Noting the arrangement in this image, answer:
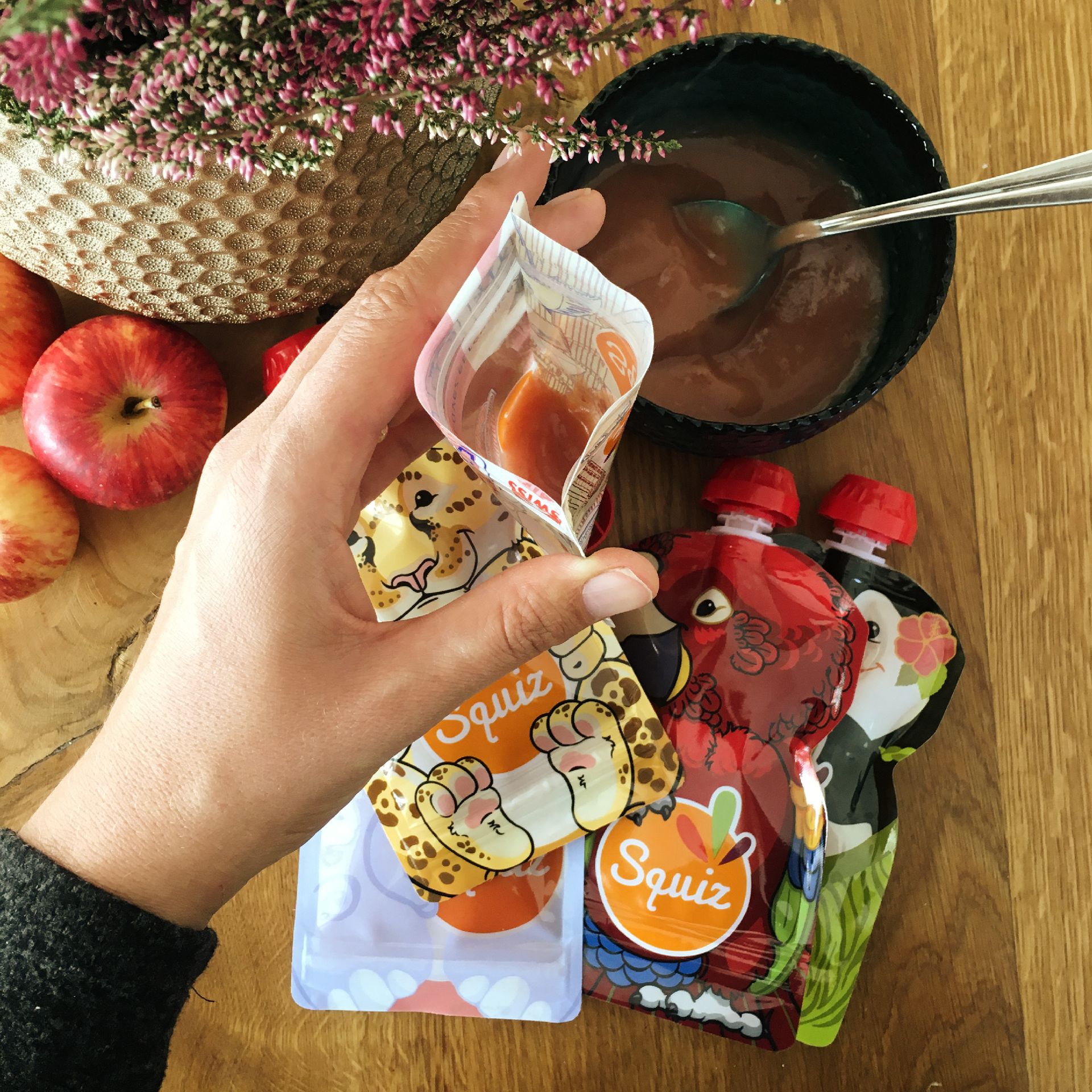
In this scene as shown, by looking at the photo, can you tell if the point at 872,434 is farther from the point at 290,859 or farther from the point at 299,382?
the point at 290,859

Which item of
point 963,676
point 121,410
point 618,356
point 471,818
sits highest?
point 618,356

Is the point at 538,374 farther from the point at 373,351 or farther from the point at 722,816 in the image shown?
the point at 722,816

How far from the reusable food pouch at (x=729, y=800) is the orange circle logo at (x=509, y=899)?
0.04m

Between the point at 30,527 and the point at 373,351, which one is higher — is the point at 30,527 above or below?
below

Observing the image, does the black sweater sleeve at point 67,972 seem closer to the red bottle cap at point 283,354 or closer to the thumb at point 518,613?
the thumb at point 518,613

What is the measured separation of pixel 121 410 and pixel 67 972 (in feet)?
1.29

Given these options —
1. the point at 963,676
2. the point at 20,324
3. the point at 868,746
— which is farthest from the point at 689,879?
the point at 20,324

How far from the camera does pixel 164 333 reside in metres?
0.65

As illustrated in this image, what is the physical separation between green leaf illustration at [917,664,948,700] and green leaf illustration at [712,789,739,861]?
0.57ft

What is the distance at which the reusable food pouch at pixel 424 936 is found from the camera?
680mm

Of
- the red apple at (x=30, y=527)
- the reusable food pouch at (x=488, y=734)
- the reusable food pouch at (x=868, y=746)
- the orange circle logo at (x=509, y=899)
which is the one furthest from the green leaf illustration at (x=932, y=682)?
the red apple at (x=30, y=527)

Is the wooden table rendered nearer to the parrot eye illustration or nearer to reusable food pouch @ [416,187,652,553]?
the parrot eye illustration

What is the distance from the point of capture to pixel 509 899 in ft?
2.25

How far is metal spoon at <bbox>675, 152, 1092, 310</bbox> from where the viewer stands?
1.56 ft
